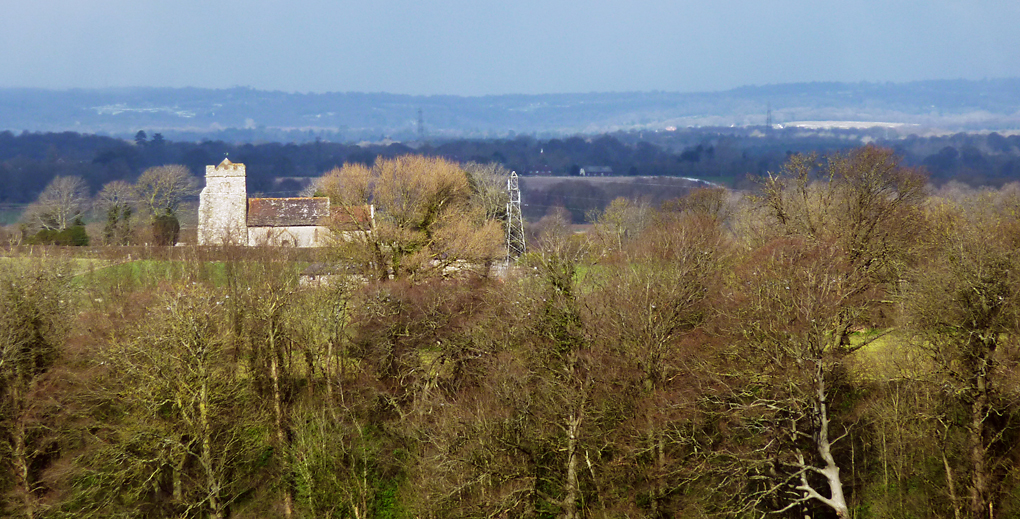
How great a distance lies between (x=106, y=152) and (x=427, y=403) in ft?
528

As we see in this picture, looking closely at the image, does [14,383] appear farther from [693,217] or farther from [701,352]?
[693,217]

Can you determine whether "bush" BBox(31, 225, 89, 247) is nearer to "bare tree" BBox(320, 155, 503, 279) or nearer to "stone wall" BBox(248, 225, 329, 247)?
"stone wall" BBox(248, 225, 329, 247)

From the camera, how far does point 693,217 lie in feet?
127

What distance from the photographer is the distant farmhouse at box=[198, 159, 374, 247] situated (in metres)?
51.4

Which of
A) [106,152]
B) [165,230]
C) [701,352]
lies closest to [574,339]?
[701,352]

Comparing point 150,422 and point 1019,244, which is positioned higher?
point 1019,244

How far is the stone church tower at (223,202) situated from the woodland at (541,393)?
23.4 meters

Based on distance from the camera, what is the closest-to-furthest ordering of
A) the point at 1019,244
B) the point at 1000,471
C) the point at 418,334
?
1. the point at 1000,471
2. the point at 418,334
3. the point at 1019,244

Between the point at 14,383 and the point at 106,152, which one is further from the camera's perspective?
the point at 106,152

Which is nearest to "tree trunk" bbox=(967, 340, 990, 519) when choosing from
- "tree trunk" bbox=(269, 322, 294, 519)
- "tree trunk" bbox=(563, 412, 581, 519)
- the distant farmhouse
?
"tree trunk" bbox=(563, 412, 581, 519)

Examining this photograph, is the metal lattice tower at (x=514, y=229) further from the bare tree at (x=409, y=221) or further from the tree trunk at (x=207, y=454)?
the tree trunk at (x=207, y=454)

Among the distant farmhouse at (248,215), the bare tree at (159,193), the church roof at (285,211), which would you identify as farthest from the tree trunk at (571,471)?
the bare tree at (159,193)

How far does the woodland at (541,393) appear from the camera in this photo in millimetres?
21844

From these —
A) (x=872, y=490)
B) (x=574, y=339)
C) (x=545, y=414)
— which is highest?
(x=574, y=339)
